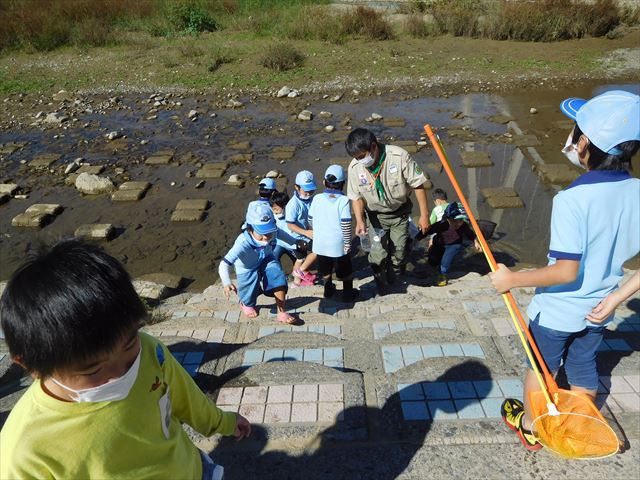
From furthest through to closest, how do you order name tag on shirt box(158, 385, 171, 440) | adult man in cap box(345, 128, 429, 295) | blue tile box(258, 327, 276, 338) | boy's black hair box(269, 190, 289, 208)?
boy's black hair box(269, 190, 289, 208) < adult man in cap box(345, 128, 429, 295) < blue tile box(258, 327, 276, 338) < name tag on shirt box(158, 385, 171, 440)

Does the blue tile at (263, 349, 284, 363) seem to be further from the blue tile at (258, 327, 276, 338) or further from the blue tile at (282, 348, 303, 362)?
the blue tile at (258, 327, 276, 338)

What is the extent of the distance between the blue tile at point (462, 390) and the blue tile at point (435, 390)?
0.04 m

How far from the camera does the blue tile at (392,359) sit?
123 inches

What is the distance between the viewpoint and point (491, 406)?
2.62 m

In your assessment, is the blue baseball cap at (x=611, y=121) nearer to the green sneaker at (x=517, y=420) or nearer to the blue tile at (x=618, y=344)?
the green sneaker at (x=517, y=420)

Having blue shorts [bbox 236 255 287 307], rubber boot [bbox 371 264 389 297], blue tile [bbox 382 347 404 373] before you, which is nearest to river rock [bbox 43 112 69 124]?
blue shorts [bbox 236 255 287 307]

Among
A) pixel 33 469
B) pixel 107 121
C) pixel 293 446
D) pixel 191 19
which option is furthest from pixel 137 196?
pixel 191 19

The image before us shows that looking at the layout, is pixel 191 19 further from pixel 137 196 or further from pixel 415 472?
pixel 415 472

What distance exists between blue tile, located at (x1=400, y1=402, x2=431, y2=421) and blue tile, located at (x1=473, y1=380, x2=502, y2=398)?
0.34 metres

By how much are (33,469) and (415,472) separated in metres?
1.67

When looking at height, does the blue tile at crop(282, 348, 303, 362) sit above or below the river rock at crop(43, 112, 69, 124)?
above

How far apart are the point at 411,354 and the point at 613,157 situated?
1791 millimetres

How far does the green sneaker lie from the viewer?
2314 mm

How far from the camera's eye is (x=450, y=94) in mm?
12281
